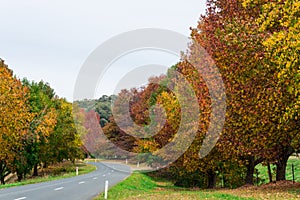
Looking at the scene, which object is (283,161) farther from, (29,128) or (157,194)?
(29,128)

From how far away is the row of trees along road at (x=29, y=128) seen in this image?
102 ft

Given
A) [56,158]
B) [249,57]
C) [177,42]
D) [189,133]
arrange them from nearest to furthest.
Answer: [249,57]
[189,133]
[177,42]
[56,158]

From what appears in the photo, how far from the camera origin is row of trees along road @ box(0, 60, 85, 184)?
3111cm

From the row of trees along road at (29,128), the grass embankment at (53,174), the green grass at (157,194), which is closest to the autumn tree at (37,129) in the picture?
the row of trees along road at (29,128)

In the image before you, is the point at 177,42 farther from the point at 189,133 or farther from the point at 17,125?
the point at 17,125

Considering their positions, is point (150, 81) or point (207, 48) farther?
point (150, 81)

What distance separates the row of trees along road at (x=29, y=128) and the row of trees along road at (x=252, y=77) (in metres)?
15.0

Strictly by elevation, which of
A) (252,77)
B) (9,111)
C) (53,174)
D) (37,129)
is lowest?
(53,174)

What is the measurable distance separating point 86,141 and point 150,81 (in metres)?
30.9

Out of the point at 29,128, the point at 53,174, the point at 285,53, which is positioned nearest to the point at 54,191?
the point at 285,53

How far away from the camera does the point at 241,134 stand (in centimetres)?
1894

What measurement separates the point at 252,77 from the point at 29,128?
27855 mm

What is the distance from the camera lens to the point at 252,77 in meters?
17.4

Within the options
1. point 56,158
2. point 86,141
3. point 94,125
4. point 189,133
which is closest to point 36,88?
point 56,158
